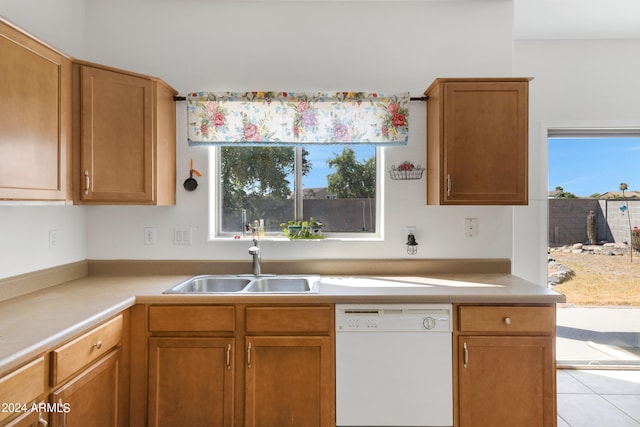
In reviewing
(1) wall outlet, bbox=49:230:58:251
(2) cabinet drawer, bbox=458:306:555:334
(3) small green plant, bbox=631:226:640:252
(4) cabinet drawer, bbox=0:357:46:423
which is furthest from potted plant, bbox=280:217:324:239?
(3) small green plant, bbox=631:226:640:252

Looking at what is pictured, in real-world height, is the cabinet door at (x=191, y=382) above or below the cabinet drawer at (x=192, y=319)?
below

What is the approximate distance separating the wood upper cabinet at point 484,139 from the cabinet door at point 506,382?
797mm

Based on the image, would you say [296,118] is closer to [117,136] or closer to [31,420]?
[117,136]

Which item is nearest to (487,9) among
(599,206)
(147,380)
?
(599,206)

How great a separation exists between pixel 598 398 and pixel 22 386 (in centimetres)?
323

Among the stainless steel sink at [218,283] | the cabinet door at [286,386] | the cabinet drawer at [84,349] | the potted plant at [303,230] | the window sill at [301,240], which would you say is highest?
the potted plant at [303,230]

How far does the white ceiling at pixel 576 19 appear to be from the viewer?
251cm

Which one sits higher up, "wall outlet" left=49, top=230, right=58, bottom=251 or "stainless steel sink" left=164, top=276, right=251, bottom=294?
"wall outlet" left=49, top=230, right=58, bottom=251

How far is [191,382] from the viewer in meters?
1.91

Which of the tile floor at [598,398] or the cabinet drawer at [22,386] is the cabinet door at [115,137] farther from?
the tile floor at [598,398]

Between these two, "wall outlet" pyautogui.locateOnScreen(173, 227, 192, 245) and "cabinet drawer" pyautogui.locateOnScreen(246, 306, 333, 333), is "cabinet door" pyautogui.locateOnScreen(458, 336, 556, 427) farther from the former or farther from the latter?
"wall outlet" pyautogui.locateOnScreen(173, 227, 192, 245)

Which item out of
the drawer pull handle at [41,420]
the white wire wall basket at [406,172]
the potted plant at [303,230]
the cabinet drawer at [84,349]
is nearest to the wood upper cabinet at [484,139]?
the white wire wall basket at [406,172]

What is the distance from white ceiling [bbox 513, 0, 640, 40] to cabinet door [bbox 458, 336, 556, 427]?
213cm

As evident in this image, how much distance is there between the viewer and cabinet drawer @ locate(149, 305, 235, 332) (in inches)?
75.1
